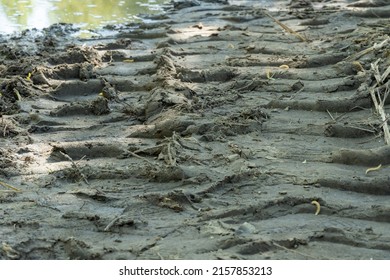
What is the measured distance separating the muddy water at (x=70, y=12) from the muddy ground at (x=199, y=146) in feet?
3.43

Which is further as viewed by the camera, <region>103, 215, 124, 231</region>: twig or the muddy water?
the muddy water

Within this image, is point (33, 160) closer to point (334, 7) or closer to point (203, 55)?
point (203, 55)

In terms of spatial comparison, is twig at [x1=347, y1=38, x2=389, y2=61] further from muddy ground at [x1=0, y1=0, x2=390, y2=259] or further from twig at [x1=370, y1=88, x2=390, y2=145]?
twig at [x1=370, y1=88, x2=390, y2=145]

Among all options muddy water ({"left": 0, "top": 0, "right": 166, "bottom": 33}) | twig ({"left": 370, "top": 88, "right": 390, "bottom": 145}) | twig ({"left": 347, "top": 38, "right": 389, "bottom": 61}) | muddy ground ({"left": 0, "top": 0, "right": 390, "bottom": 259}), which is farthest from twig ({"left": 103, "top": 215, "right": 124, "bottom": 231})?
muddy water ({"left": 0, "top": 0, "right": 166, "bottom": 33})

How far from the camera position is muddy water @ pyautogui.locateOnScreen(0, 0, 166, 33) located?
25.1 ft

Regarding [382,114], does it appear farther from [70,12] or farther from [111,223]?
[70,12]

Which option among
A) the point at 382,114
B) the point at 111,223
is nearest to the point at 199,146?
the point at 111,223

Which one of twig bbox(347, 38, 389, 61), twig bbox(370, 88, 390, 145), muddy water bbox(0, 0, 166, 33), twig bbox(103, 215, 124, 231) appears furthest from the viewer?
muddy water bbox(0, 0, 166, 33)

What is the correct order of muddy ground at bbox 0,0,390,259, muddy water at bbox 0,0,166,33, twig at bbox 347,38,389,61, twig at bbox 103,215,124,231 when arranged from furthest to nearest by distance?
1. muddy water at bbox 0,0,166,33
2. twig at bbox 347,38,389,61
3. twig at bbox 103,215,124,231
4. muddy ground at bbox 0,0,390,259

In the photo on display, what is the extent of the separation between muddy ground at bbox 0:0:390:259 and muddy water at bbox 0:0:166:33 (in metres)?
1.05

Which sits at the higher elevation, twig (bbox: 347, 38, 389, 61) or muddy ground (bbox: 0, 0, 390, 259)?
twig (bbox: 347, 38, 389, 61)

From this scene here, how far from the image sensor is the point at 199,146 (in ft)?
12.9

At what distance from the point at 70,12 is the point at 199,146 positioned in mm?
4865
